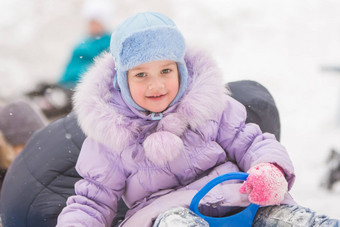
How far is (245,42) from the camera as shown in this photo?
21.7ft

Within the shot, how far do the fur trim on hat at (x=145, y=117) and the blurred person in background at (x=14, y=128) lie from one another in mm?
1074

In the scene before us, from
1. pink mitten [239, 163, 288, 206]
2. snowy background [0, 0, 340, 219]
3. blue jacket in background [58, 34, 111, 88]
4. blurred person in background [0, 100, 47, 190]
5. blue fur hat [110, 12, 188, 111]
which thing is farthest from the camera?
snowy background [0, 0, 340, 219]

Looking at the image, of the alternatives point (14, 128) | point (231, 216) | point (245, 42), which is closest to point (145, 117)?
point (231, 216)

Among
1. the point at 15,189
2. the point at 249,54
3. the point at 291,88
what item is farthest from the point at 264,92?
the point at 249,54

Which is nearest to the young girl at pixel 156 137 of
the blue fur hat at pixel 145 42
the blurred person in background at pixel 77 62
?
the blue fur hat at pixel 145 42

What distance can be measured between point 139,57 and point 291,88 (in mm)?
3850

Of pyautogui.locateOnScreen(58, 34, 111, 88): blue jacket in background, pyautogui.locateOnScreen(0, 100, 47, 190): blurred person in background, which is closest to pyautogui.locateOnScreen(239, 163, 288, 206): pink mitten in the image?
pyautogui.locateOnScreen(0, 100, 47, 190): blurred person in background

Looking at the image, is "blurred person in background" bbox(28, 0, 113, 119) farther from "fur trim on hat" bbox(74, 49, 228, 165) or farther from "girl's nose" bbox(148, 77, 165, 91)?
"girl's nose" bbox(148, 77, 165, 91)

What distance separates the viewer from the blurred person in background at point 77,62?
4121mm

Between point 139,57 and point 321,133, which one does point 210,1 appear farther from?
point 139,57

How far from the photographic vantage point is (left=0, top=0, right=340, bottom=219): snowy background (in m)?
5.21

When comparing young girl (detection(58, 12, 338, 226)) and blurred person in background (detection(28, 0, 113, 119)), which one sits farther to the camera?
blurred person in background (detection(28, 0, 113, 119))

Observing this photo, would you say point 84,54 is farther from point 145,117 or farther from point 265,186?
point 265,186

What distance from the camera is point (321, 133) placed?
4418 millimetres
